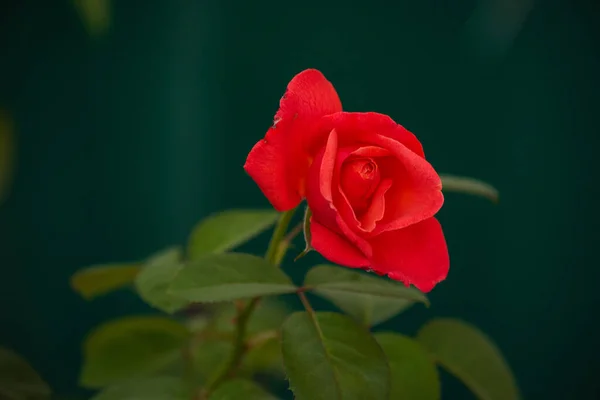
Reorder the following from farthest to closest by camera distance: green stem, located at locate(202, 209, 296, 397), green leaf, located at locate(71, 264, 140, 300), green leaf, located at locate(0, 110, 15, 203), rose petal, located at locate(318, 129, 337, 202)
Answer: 1. green leaf, located at locate(0, 110, 15, 203)
2. green leaf, located at locate(71, 264, 140, 300)
3. green stem, located at locate(202, 209, 296, 397)
4. rose petal, located at locate(318, 129, 337, 202)

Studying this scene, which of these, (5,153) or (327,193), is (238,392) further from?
(5,153)

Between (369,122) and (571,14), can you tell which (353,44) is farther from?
(369,122)

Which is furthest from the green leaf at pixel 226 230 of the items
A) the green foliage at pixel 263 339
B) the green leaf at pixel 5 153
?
the green leaf at pixel 5 153

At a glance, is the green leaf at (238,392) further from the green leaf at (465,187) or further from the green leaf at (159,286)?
the green leaf at (465,187)

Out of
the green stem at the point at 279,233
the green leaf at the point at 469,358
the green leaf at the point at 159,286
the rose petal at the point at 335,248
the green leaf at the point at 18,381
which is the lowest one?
the green leaf at the point at 18,381

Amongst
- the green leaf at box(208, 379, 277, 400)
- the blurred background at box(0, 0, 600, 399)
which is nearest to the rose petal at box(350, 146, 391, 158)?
the green leaf at box(208, 379, 277, 400)

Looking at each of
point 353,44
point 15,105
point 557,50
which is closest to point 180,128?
point 15,105

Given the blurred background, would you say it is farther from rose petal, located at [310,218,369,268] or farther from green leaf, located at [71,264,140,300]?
rose petal, located at [310,218,369,268]
